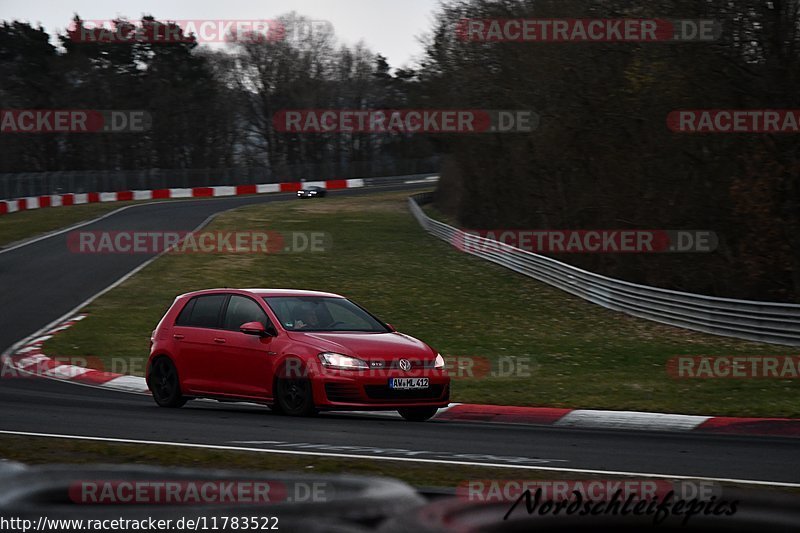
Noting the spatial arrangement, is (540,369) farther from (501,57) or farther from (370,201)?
(370,201)

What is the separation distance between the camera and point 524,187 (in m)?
42.5

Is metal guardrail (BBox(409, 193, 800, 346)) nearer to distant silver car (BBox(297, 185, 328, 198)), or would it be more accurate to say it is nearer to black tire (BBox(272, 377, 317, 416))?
black tire (BBox(272, 377, 317, 416))

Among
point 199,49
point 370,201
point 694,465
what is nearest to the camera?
point 694,465

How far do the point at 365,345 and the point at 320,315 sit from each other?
1.04m

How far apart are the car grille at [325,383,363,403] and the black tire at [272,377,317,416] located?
0.20 meters

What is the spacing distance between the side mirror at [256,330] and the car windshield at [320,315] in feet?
0.58

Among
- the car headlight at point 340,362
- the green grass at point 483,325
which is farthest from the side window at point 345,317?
the green grass at point 483,325

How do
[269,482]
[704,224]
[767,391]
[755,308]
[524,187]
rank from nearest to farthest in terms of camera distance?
[269,482], [767,391], [755,308], [704,224], [524,187]

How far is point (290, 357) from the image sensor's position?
11812mm

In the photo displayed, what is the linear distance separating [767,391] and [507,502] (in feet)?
39.1

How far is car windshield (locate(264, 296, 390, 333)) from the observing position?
12469mm

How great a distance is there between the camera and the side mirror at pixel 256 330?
1206 centimetres

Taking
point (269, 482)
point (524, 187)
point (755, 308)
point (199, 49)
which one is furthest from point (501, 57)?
point (199, 49)

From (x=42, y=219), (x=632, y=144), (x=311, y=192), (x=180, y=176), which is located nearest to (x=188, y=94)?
(x=180, y=176)
